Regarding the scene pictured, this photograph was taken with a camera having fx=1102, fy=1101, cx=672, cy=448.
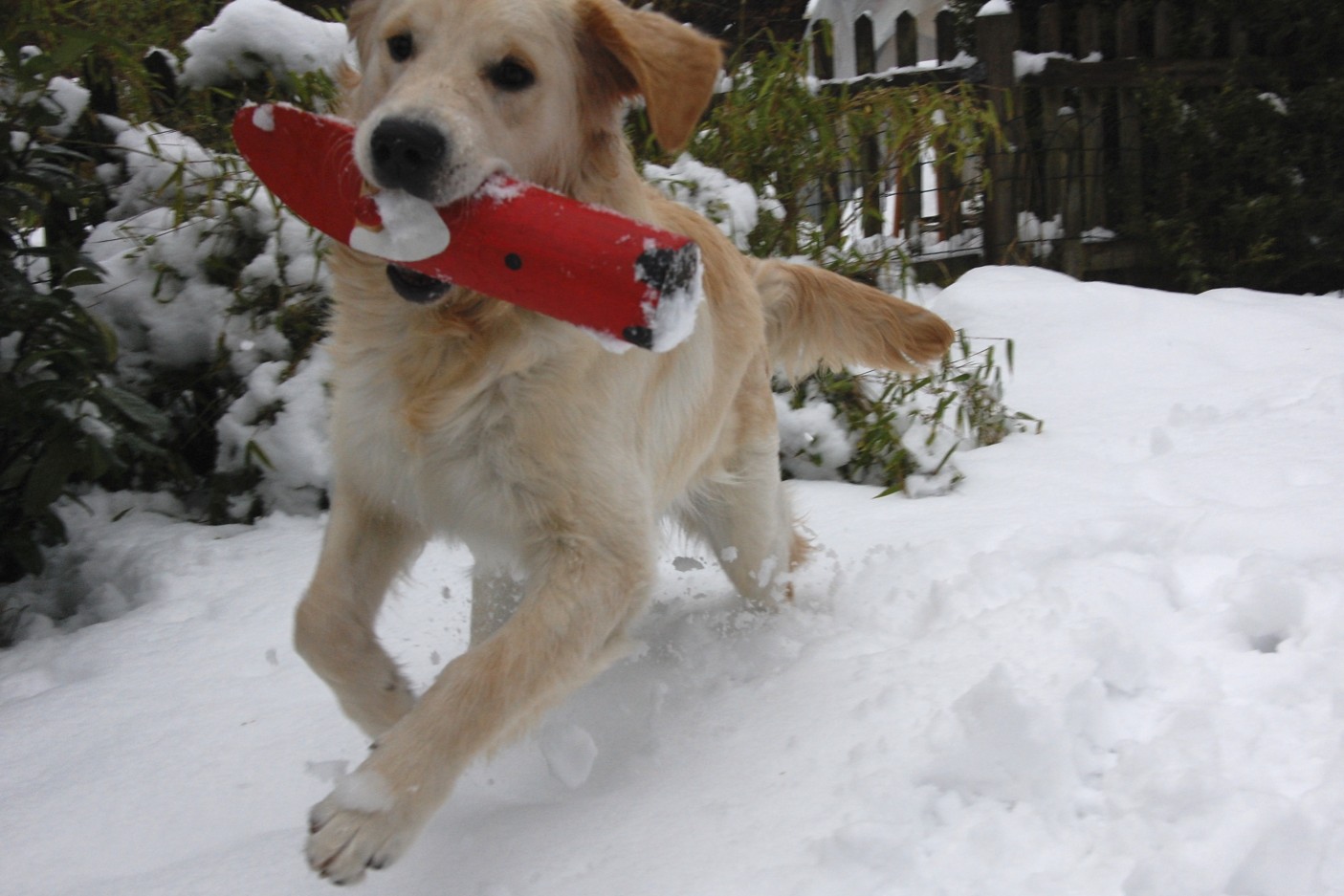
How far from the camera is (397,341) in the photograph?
2.26m

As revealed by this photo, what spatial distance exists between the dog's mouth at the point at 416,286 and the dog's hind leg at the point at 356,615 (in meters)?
0.53

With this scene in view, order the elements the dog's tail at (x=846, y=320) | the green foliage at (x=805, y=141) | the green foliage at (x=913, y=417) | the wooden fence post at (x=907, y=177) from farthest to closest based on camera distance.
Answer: the wooden fence post at (x=907, y=177) < the green foliage at (x=805, y=141) < the green foliage at (x=913, y=417) < the dog's tail at (x=846, y=320)

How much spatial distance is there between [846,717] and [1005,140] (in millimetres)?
5268

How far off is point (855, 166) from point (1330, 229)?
3.47 m

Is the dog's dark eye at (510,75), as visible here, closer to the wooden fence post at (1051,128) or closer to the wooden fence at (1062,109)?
the wooden fence at (1062,109)

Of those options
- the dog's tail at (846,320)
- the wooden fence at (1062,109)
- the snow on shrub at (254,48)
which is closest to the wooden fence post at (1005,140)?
the wooden fence at (1062,109)

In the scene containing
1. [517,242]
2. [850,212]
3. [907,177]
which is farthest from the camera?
[907,177]

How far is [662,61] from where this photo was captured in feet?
7.33

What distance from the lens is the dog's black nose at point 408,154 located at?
184 cm

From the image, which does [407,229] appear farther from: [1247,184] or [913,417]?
[1247,184]

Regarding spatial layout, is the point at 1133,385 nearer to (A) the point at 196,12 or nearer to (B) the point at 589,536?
(B) the point at 589,536

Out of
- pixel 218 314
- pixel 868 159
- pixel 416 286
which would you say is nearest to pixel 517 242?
pixel 416 286

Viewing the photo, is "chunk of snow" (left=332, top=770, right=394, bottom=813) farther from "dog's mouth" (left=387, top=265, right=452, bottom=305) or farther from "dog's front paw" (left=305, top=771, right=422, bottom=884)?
"dog's mouth" (left=387, top=265, right=452, bottom=305)

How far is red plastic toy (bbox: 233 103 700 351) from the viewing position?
173cm
